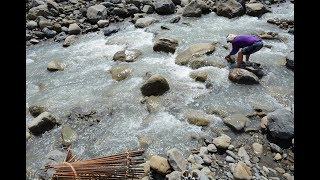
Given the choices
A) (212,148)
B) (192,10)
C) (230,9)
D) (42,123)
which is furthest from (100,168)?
(230,9)

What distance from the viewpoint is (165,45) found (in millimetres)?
9875

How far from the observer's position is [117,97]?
791cm

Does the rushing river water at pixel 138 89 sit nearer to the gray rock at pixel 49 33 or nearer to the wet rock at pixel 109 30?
the wet rock at pixel 109 30

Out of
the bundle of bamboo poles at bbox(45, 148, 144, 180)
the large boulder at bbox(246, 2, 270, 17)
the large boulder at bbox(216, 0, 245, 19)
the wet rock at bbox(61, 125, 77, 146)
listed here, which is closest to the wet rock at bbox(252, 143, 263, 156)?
the bundle of bamboo poles at bbox(45, 148, 144, 180)

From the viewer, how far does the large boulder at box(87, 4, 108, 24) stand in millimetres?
12695

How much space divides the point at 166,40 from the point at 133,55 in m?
1.16

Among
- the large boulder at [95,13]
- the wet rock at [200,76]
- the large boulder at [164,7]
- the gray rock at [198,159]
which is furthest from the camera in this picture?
the large boulder at [164,7]

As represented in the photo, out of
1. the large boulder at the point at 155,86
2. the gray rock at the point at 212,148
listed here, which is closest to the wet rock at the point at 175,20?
the large boulder at the point at 155,86

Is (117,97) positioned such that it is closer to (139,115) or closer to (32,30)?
(139,115)

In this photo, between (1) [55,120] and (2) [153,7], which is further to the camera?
(2) [153,7]

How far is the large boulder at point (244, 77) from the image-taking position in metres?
7.93

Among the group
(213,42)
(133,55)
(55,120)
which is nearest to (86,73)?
(133,55)

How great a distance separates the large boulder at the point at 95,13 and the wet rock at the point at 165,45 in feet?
12.4
